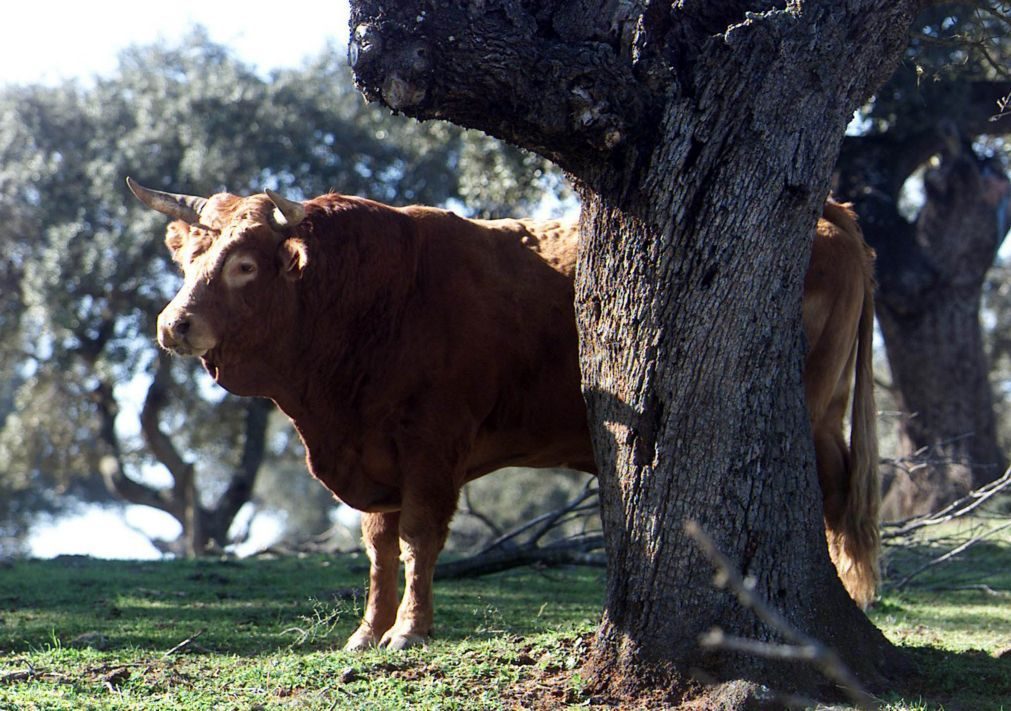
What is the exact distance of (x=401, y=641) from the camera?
5.46 meters

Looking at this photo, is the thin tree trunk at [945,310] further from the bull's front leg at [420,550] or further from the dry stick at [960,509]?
the bull's front leg at [420,550]

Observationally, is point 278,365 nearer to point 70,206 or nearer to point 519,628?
point 519,628

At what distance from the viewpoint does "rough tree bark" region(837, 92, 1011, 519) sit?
13.5 metres

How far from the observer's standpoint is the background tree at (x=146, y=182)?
65.5 feet

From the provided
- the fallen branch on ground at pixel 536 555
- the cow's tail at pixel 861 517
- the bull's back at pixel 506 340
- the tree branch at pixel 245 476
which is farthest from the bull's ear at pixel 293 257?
the tree branch at pixel 245 476

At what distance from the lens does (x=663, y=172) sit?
182 inches

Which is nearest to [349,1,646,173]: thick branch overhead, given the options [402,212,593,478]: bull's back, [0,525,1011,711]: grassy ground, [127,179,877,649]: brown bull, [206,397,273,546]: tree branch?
[127,179,877,649]: brown bull

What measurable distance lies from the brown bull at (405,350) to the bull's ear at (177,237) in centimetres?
3

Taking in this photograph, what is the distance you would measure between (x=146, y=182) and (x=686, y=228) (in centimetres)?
1701

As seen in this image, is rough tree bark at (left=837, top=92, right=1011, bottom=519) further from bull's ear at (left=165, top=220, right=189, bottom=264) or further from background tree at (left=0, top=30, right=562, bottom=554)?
bull's ear at (left=165, top=220, right=189, bottom=264)

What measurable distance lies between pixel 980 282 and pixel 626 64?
1035cm

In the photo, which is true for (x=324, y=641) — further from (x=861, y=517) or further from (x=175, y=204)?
(x=861, y=517)

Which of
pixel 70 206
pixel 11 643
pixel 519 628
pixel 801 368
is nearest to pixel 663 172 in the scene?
pixel 801 368

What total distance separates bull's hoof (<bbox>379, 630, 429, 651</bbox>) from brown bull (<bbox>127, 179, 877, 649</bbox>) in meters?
0.09
